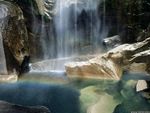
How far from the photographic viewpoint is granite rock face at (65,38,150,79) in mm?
11633

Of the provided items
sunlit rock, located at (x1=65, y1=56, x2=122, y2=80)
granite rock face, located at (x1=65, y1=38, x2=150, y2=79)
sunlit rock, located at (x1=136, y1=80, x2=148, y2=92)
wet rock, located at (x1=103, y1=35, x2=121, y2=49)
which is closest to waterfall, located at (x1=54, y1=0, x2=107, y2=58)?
wet rock, located at (x1=103, y1=35, x2=121, y2=49)

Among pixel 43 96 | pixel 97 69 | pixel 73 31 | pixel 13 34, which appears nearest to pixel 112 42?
pixel 73 31

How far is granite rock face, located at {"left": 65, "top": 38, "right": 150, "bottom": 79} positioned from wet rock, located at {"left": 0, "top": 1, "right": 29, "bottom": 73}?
6.17 ft

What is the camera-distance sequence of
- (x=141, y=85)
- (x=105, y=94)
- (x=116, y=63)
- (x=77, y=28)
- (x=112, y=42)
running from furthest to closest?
(x=77, y=28), (x=112, y=42), (x=116, y=63), (x=141, y=85), (x=105, y=94)

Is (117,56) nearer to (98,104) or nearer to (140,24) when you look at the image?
(140,24)

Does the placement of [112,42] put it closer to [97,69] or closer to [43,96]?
[97,69]

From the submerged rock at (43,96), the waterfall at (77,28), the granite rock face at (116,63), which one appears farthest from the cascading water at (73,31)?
the submerged rock at (43,96)

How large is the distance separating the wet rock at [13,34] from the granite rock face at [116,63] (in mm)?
1880

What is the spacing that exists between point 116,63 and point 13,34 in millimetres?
3934

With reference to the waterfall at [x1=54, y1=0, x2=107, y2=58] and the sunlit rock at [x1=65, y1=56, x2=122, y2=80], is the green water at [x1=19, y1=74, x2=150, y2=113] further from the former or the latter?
the waterfall at [x1=54, y1=0, x2=107, y2=58]

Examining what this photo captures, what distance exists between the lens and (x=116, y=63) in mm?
12117

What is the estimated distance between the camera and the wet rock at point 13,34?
38.8 feet

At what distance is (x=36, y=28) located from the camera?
1390 centimetres

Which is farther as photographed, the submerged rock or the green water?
the submerged rock
